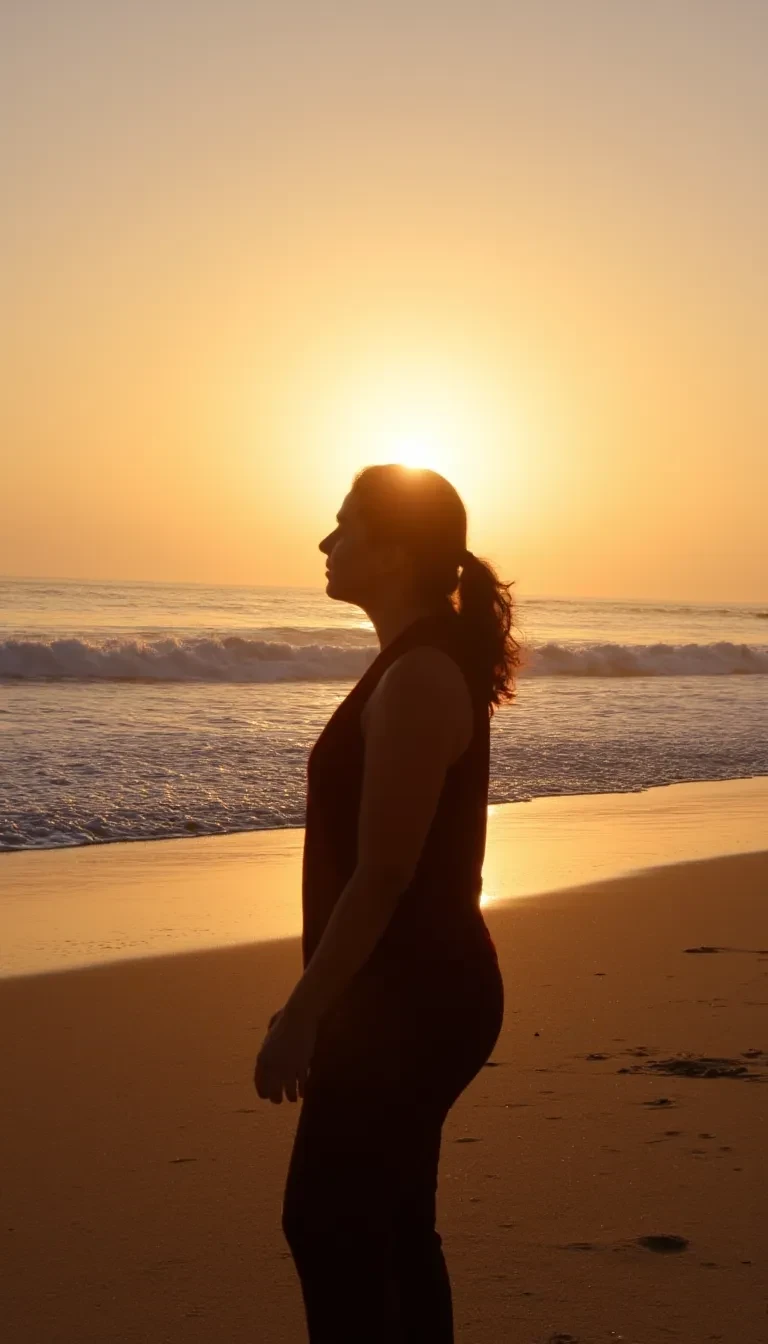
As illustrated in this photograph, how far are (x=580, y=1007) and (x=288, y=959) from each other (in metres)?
1.50

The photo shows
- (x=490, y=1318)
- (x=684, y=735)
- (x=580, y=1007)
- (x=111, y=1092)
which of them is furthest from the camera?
(x=684, y=735)

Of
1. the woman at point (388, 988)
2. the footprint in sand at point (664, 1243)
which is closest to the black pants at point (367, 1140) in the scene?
the woman at point (388, 988)

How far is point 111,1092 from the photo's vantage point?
4.26m

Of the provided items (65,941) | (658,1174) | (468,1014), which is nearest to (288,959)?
(65,941)

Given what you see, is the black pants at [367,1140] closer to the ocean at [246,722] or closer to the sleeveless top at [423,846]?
the sleeveless top at [423,846]

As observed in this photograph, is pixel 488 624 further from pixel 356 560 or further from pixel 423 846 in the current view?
pixel 423 846

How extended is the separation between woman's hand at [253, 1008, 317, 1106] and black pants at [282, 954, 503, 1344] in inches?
1.7

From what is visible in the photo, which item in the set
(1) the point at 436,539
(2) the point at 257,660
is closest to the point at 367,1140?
(1) the point at 436,539

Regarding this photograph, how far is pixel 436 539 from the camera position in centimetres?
223

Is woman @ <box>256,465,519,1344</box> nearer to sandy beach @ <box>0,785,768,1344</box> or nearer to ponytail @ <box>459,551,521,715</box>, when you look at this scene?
ponytail @ <box>459,551,521,715</box>

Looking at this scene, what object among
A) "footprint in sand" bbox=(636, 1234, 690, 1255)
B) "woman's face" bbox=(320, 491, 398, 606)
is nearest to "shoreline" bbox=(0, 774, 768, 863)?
"footprint in sand" bbox=(636, 1234, 690, 1255)

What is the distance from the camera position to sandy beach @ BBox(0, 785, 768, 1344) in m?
2.94

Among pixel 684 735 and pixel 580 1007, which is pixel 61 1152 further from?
pixel 684 735

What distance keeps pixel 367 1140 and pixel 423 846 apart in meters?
0.44
